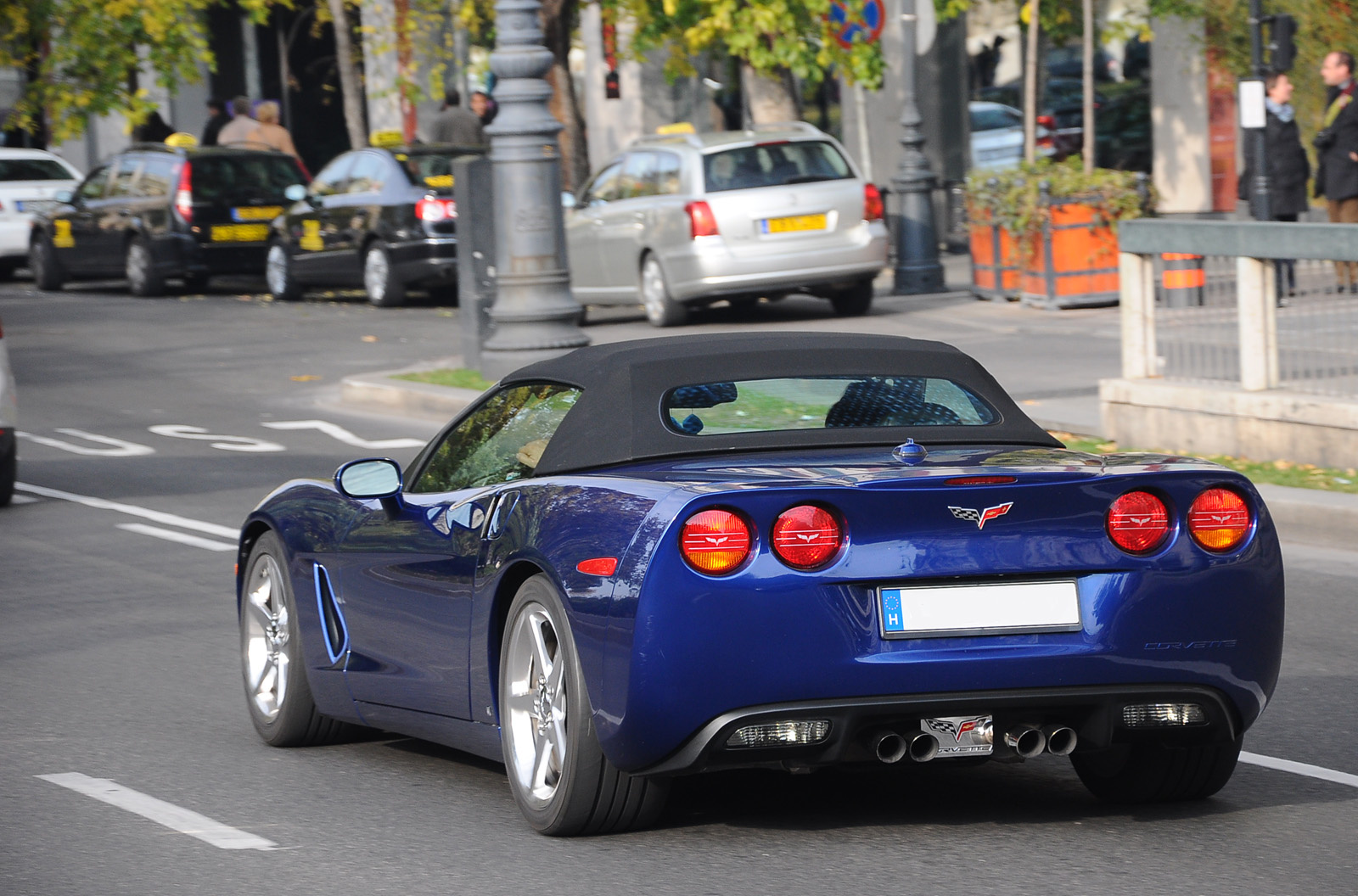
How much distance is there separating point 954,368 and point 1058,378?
32.2 feet

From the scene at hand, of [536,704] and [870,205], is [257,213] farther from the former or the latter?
[536,704]

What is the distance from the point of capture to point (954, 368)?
240 inches

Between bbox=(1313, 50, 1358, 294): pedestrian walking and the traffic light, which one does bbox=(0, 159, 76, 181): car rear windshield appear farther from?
bbox=(1313, 50, 1358, 294): pedestrian walking

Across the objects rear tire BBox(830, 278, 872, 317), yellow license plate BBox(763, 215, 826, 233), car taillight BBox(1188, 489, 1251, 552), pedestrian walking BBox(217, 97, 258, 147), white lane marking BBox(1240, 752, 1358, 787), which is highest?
pedestrian walking BBox(217, 97, 258, 147)

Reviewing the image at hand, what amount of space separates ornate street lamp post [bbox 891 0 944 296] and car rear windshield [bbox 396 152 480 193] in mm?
4567

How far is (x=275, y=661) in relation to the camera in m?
6.92

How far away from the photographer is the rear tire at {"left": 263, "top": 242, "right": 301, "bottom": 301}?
2525 cm

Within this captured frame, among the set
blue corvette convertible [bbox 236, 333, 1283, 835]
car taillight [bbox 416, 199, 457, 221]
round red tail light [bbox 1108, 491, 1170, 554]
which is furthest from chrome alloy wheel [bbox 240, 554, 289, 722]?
car taillight [bbox 416, 199, 457, 221]

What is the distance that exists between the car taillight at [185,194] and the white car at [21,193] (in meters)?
4.03

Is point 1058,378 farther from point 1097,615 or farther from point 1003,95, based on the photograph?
point 1003,95

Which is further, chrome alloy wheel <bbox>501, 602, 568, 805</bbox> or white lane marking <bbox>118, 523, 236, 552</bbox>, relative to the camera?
white lane marking <bbox>118, 523, 236, 552</bbox>

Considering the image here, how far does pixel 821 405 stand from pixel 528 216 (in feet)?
35.7

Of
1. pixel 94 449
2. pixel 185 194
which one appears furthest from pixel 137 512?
pixel 185 194

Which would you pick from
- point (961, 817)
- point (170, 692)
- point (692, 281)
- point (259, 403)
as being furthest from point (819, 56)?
point (961, 817)
